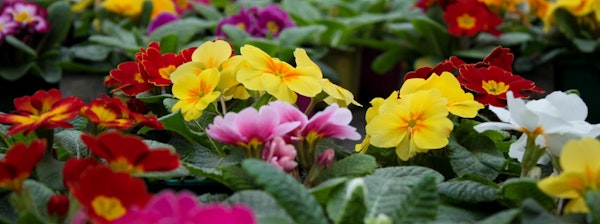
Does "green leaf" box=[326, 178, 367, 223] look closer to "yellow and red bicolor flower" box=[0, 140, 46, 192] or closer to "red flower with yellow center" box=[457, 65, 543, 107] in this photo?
"yellow and red bicolor flower" box=[0, 140, 46, 192]

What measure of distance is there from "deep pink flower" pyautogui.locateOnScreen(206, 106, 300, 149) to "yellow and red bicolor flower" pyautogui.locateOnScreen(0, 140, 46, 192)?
20 cm

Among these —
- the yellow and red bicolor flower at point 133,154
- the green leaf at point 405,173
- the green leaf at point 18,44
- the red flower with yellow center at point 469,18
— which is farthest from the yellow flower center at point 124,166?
the red flower with yellow center at point 469,18

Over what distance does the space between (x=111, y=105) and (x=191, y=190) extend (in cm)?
17

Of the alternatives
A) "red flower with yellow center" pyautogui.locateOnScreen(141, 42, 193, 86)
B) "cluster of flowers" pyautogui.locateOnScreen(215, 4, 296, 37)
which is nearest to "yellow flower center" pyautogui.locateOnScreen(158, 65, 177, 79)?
"red flower with yellow center" pyautogui.locateOnScreen(141, 42, 193, 86)

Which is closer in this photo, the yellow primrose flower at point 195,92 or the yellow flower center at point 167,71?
the yellow primrose flower at point 195,92

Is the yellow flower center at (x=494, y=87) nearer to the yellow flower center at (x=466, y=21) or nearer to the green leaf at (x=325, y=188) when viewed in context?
the green leaf at (x=325, y=188)

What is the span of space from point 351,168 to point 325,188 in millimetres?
109

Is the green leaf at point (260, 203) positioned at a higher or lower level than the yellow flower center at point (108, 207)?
lower

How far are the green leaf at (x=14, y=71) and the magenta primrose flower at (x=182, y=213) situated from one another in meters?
2.15

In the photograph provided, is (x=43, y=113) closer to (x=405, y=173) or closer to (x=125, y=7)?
(x=405, y=173)

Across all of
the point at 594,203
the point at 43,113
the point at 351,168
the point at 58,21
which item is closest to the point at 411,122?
the point at 351,168

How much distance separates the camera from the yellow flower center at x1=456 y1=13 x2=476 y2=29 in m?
3.14

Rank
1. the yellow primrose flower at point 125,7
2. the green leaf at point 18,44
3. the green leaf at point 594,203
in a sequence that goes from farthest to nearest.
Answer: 1. the yellow primrose flower at point 125,7
2. the green leaf at point 18,44
3. the green leaf at point 594,203

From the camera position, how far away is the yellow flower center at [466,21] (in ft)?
10.3
